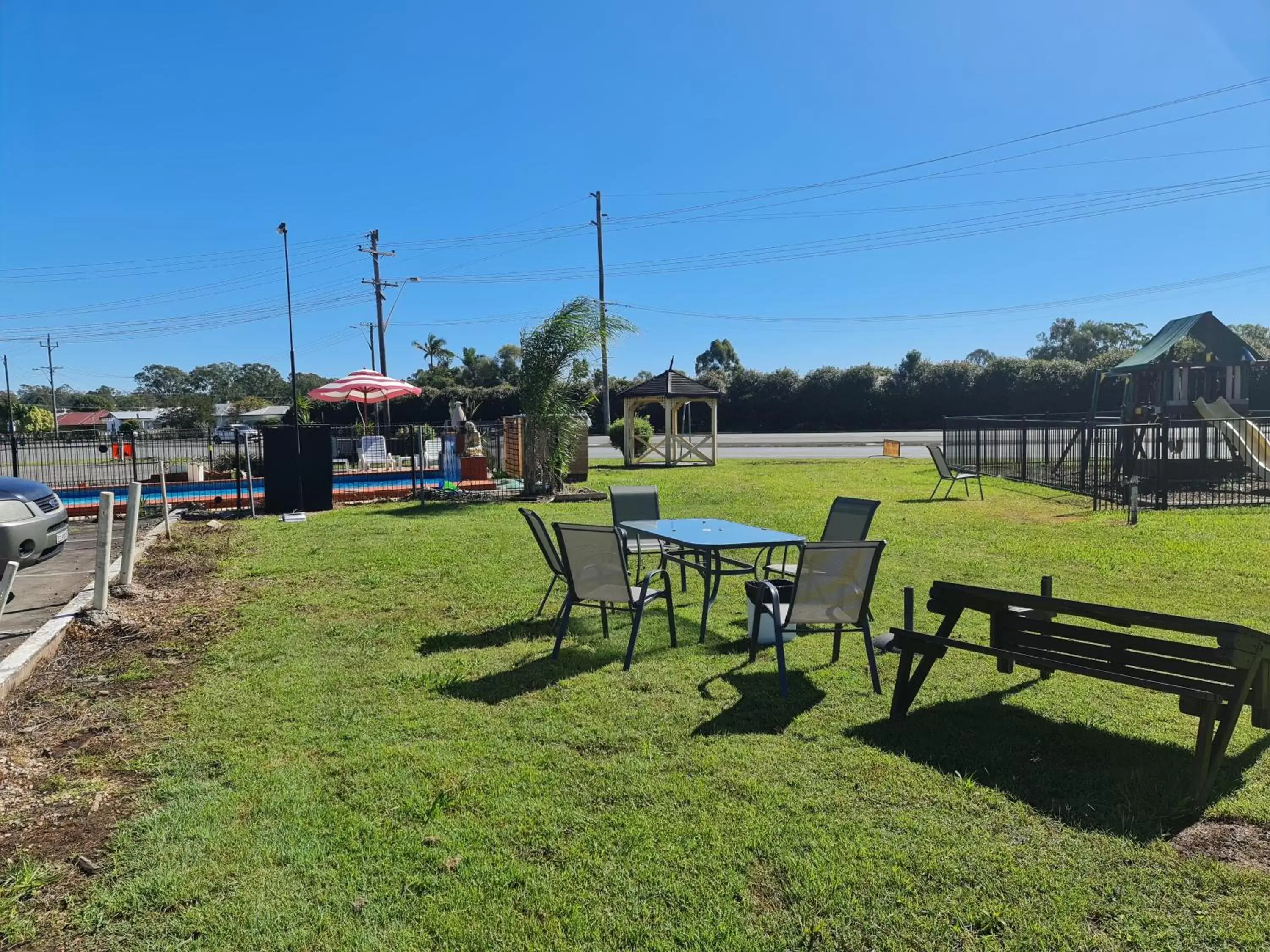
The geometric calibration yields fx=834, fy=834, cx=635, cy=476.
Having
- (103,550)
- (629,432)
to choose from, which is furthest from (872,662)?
(629,432)

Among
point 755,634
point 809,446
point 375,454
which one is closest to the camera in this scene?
point 755,634

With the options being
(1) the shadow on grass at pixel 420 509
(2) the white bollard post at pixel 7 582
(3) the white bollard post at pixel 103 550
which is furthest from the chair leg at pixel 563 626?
(1) the shadow on grass at pixel 420 509

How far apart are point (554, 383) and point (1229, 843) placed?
1343 centimetres

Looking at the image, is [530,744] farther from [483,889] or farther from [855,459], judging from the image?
[855,459]

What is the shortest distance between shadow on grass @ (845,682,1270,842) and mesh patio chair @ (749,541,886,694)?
62 centimetres

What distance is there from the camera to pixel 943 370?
4925cm

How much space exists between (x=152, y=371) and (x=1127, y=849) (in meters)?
170

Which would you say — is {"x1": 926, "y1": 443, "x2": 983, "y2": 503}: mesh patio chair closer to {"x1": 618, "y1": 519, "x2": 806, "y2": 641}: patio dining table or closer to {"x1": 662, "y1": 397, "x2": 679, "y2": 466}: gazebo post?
{"x1": 618, "y1": 519, "x2": 806, "y2": 641}: patio dining table

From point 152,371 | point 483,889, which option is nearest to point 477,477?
point 483,889

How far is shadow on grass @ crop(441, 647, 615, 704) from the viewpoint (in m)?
4.74

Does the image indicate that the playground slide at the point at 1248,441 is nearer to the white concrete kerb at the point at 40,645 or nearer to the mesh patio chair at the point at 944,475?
the mesh patio chair at the point at 944,475

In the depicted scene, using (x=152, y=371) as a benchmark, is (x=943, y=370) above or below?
below

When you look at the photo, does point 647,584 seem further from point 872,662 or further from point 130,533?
point 130,533

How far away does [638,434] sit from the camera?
26219 mm
